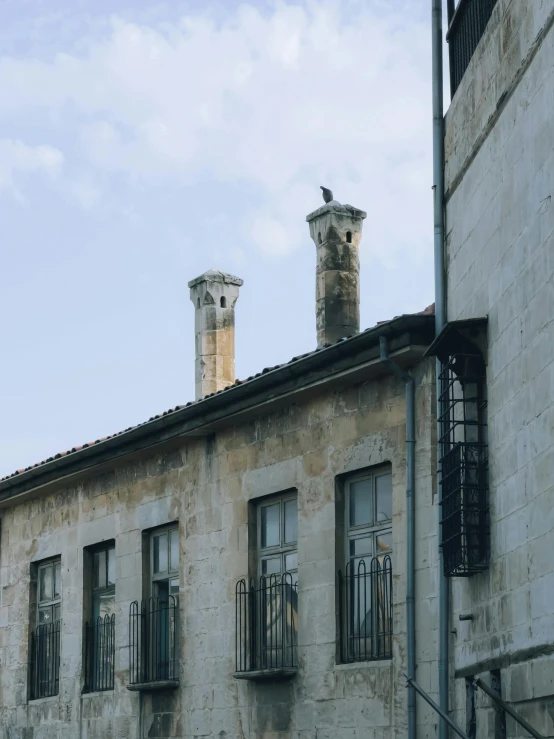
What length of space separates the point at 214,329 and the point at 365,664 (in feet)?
31.3

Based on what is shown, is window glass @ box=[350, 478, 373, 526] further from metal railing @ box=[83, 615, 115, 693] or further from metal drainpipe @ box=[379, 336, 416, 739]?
metal railing @ box=[83, 615, 115, 693]

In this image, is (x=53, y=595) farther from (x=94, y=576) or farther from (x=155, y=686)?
(x=155, y=686)

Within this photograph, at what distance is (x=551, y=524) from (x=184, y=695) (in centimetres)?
753

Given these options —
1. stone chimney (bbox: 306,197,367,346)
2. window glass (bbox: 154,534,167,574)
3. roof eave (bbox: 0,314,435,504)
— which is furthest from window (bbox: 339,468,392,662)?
stone chimney (bbox: 306,197,367,346)

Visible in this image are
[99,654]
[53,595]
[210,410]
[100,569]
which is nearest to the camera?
[210,410]

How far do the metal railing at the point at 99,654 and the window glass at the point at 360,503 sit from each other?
497 cm

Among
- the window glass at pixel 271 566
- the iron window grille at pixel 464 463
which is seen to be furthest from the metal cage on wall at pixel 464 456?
the window glass at pixel 271 566

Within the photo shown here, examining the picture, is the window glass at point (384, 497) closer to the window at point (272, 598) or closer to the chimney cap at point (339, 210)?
the window at point (272, 598)

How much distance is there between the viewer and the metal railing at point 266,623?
51.0 feet

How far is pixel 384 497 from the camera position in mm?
14562

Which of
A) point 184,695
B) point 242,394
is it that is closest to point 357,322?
point 242,394

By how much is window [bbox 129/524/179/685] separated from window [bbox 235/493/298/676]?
63.2 inches

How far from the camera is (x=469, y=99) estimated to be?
44.0ft

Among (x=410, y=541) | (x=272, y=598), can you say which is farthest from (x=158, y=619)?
(x=410, y=541)
